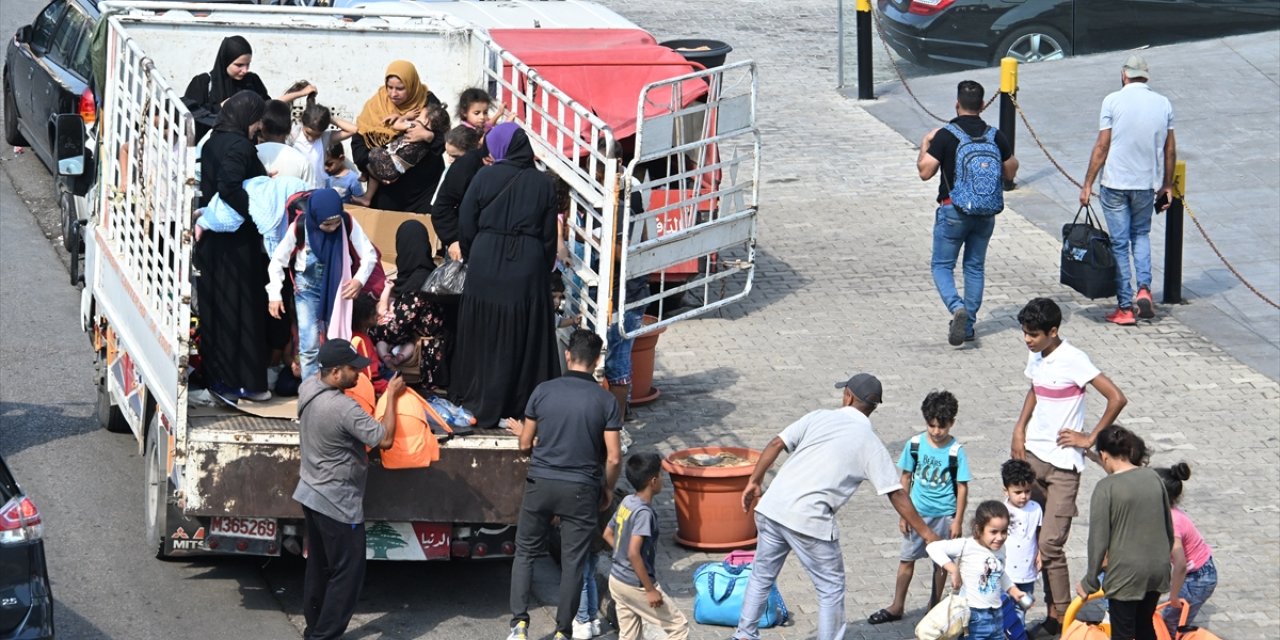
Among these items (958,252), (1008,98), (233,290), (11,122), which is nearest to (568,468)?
(233,290)

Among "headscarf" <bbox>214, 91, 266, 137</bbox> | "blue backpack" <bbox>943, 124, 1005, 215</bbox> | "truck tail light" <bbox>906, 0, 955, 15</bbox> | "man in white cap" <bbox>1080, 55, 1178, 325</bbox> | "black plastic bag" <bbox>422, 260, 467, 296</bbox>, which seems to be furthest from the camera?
"truck tail light" <bbox>906, 0, 955, 15</bbox>

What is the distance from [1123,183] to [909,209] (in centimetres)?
313

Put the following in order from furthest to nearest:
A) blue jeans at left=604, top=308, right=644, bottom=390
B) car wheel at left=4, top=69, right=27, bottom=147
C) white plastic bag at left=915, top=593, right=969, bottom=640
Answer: car wheel at left=4, top=69, right=27, bottom=147, blue jeans at left=604, top=308, right=644, bottom=390, white plastic bag at left=915, top=593, right=969, bottom=640

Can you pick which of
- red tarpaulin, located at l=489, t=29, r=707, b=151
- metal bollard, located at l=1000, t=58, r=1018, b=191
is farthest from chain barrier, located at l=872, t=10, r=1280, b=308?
red tarpaulin, located at l=489, t=29, r=707, b=151

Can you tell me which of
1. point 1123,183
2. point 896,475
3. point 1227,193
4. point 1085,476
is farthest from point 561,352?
point 1227,193

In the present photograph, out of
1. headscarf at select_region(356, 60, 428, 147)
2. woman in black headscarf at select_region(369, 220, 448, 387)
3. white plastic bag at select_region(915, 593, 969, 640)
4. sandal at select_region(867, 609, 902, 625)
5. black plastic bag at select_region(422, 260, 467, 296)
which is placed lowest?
sandal at select_region(867, 609, 902, 625)

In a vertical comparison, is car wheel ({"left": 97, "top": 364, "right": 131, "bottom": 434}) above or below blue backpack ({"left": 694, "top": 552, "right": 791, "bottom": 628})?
above

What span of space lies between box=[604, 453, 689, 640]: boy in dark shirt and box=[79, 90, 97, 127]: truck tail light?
730cm

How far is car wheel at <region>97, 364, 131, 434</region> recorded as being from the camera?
36.3 ft

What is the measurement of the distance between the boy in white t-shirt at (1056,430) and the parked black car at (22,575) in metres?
4.56

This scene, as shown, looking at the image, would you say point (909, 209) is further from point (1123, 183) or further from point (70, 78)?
point (70, 78)

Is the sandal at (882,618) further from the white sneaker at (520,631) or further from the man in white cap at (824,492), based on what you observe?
the white sneaker at (520,631)

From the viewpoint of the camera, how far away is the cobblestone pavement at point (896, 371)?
9.72 m

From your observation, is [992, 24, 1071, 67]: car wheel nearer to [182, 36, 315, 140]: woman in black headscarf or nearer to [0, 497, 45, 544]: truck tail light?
[182, 36, 315, 140]: woman in black headscarf
